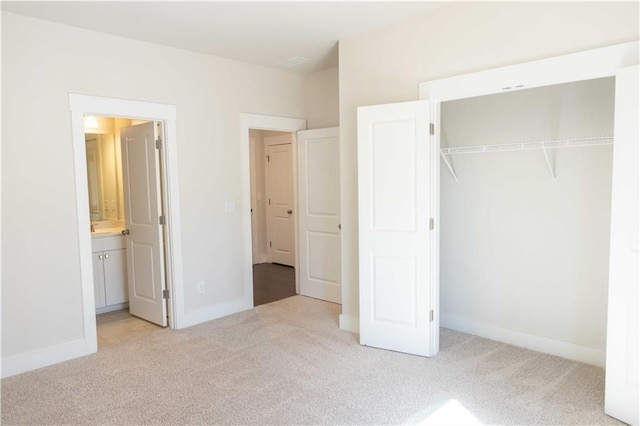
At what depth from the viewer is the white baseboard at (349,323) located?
400 centimetres

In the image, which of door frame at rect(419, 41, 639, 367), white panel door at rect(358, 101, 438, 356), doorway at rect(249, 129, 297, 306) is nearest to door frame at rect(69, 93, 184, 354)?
white panel door at rect(358, 101, 438, 356)

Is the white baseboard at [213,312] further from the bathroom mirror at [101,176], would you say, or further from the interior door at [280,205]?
the interior door at [280,205]

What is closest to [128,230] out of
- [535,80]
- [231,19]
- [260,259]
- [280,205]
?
[231,19]

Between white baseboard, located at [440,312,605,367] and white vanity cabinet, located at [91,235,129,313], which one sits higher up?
white vanity cabinet, located at [91,235,129,313]

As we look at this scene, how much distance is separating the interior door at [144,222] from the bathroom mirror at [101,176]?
0.90 metres

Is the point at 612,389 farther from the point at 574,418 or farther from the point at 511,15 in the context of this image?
the point at 511,15

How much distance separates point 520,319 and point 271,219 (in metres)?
4.60

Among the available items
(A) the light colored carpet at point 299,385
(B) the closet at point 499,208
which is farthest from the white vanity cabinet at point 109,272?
(B) the closet at point 499,208

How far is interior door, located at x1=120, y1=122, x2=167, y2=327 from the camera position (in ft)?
13.6

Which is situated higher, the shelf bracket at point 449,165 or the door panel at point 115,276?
the shelf bracket at point 449,165

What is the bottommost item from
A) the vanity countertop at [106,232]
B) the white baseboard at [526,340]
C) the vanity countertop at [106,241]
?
the white baseboard at [526,340]

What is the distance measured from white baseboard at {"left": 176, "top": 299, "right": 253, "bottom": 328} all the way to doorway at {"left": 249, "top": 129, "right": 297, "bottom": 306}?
1.83m

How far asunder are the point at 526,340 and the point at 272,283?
3423mm

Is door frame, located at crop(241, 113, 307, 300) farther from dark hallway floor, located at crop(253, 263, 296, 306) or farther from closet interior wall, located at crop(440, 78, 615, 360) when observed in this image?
closet interior wall, located at crop(440, 78, 615, 360)
